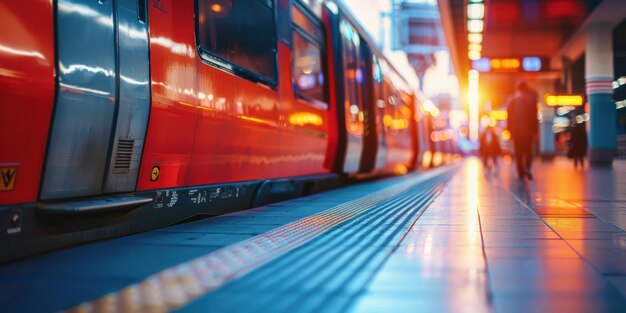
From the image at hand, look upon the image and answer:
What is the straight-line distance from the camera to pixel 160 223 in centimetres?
421

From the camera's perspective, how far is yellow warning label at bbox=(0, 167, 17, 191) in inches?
112

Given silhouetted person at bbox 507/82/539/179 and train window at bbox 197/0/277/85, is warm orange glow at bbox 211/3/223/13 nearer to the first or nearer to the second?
train window at bbox 197/0/277/85

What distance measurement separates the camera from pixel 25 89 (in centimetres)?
289

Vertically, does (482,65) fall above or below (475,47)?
below

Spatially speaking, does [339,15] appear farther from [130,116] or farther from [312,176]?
[130,116]

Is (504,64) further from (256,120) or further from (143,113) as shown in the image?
(143,113)

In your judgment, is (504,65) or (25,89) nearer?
(25,89)

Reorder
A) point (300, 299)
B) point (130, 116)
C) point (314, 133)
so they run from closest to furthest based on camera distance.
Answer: point (300, 299) → point (130, 116) → point (314, 133)

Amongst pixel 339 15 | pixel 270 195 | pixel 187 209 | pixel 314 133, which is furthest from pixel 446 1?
pixel 187 209

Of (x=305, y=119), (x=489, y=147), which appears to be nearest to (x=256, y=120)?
(x=305, y=119)

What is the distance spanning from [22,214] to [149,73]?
1326mm

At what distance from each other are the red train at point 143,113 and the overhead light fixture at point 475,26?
9652 millimetres

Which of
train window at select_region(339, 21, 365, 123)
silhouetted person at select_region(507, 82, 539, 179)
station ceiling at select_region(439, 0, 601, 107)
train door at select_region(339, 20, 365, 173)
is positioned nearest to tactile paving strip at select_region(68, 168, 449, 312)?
train door at select_region(339, 20, 365, 173)

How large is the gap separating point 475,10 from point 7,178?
1366 centimetres
